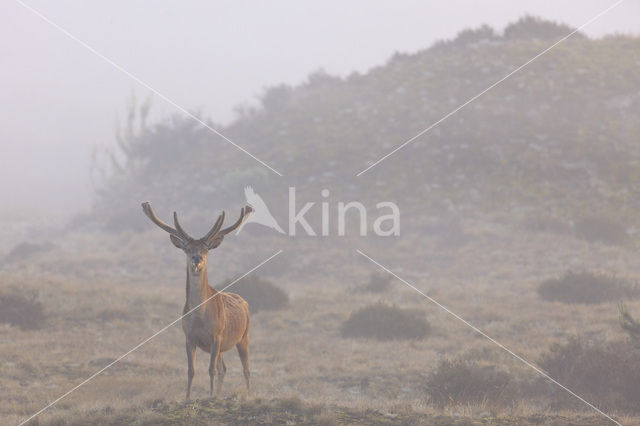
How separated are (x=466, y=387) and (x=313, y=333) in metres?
6.00

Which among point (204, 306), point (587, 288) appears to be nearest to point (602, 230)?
point (587, 288)

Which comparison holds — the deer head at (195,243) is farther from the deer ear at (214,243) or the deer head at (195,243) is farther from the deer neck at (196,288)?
the deer neck at (196,288)

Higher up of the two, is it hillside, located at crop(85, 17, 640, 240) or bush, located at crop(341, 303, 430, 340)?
hillside, located at crop(85, 17, 640, 240)

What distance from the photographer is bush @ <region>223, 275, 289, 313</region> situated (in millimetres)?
16078

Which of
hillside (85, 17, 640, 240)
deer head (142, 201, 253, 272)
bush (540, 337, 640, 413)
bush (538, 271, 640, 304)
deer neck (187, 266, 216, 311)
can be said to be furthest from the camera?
hillside (85, 17, 640, 240)

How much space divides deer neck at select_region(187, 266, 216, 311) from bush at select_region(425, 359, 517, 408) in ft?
14.5

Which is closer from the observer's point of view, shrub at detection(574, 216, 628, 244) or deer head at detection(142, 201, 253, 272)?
deer head at detection(142, 201, 253, 272)

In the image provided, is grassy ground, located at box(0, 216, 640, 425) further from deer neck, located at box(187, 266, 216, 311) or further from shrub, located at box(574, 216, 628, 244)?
deer neck, located at box(187, 266, 216, 311)

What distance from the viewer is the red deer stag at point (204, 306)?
584cm

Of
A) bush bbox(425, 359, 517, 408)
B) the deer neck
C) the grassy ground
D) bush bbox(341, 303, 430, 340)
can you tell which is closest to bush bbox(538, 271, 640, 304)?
the grassy ground

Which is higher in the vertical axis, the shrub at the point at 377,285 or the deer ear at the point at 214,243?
the deer ear at the point at 214,243

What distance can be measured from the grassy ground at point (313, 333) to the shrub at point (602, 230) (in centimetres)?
66

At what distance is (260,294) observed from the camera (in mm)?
16469

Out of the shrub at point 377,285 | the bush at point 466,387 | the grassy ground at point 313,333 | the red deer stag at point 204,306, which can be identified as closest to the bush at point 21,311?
the grassy ground at point 313,333
